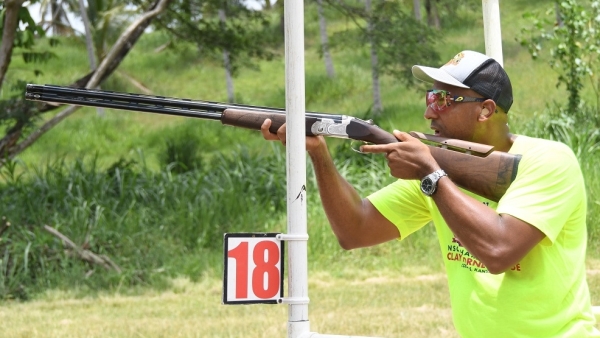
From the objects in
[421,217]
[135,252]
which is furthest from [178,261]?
[421,217]

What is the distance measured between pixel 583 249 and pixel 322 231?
8.27m

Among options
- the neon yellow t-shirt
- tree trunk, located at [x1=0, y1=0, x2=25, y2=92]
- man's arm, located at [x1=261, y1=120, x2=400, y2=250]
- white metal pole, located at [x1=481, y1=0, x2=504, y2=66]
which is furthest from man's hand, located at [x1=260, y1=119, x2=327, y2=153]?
tree trunk, located at [x1=0, y1=0, x2=25, y2=92]

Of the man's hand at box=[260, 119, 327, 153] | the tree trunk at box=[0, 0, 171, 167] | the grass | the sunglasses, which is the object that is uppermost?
the tree trunk at box=[0, 0, 171, 167]

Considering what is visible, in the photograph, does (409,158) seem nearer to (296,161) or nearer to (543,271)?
(296,161)

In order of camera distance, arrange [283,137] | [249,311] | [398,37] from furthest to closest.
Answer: [398,37], [249,311], [283,137]

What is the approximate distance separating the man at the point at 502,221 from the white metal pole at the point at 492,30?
1272 mm

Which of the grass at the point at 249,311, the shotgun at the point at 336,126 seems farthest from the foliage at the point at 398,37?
the shotgun at the point at 336,126

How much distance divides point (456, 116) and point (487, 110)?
110 millimetres

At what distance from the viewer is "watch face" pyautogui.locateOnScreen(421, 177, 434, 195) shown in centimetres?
301

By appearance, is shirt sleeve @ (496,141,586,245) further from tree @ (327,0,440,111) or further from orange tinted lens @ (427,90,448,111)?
tree @ (327,0,440,111)

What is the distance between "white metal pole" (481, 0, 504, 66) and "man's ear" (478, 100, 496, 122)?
1.37 m

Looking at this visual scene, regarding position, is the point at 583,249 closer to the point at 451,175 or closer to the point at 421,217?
the point at 451,175

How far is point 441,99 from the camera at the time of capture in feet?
10.6

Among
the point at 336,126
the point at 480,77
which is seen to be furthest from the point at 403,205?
the point at 480,77
